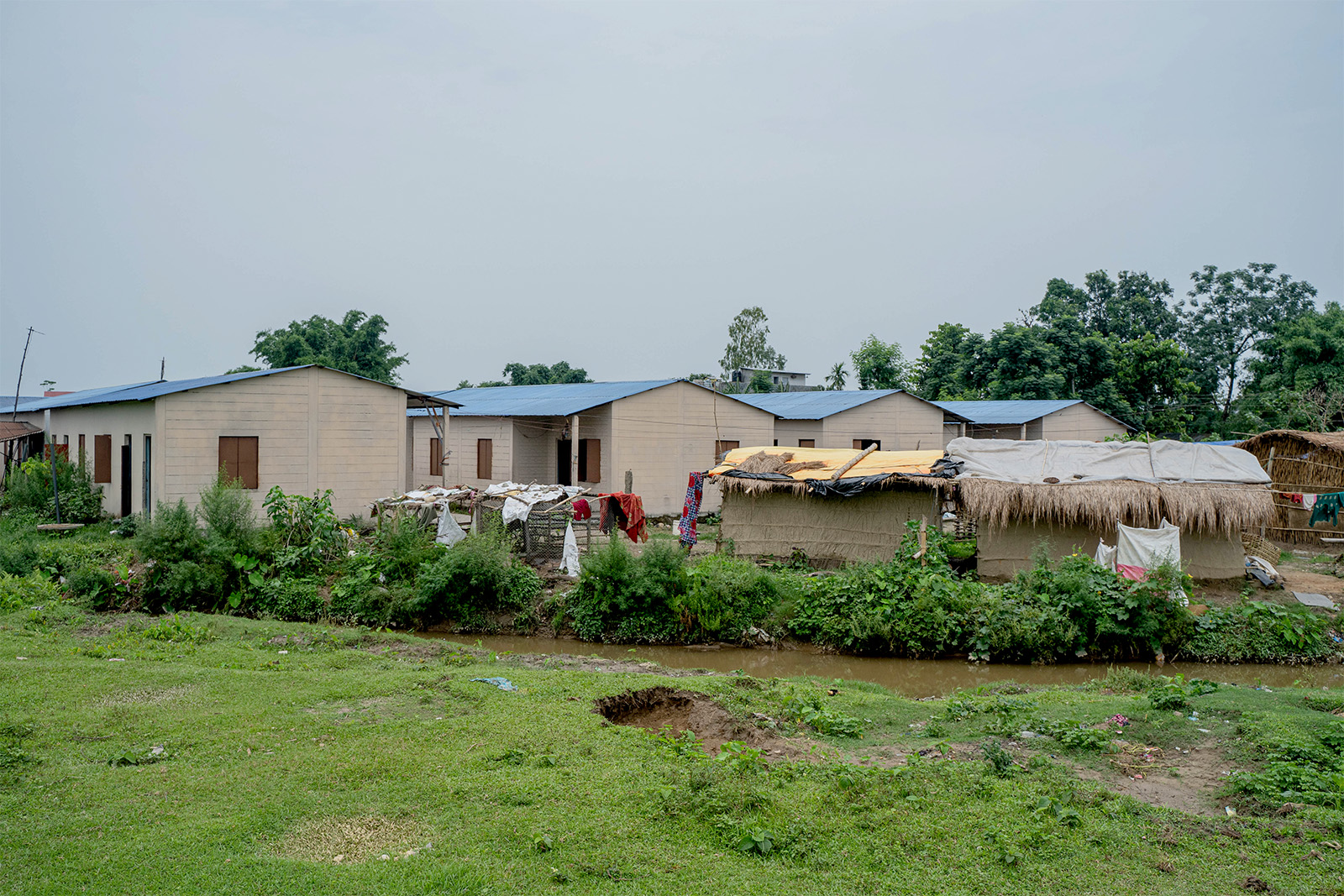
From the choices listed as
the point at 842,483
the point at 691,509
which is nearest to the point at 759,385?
the point at 691,509

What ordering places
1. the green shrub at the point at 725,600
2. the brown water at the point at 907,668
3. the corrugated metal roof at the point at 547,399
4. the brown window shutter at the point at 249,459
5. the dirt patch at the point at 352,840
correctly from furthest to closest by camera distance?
the corrugated metal roof at the point at 547,399, the brown window shutter at the point at 249,459, the green shrub at the point at 725,600, the brown water at the point at 907,668, the dirt patch at the point at 352,840

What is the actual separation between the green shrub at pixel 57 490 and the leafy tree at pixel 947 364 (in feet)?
97.6

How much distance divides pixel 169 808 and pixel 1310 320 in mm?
37209

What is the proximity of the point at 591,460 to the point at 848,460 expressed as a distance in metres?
8.50

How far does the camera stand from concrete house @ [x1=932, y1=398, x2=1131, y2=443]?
30.1m

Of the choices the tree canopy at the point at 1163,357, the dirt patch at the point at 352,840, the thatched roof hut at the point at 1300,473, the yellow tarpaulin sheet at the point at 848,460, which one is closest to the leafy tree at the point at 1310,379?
the tree canopy at the point at 1163,357

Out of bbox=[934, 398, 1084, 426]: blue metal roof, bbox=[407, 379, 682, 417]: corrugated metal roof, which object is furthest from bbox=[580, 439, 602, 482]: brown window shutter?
bbox=[934, 398, 1084, 426]: blue metal roof

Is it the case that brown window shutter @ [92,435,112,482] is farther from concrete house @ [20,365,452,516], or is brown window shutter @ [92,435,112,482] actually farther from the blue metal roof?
the blue metal roof

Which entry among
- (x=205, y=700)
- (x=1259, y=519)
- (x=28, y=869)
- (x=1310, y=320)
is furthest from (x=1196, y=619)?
(x=1310, y=320)

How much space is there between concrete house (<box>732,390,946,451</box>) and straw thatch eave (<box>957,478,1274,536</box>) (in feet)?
37.3

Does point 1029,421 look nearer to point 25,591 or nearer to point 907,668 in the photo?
point 907,668

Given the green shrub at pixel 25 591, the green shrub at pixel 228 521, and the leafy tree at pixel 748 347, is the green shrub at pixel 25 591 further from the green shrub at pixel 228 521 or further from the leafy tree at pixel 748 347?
the leafy tree at pixel 748 347

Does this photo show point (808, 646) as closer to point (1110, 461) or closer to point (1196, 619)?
point (1196, 619)

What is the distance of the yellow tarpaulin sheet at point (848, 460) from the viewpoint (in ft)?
52.4
